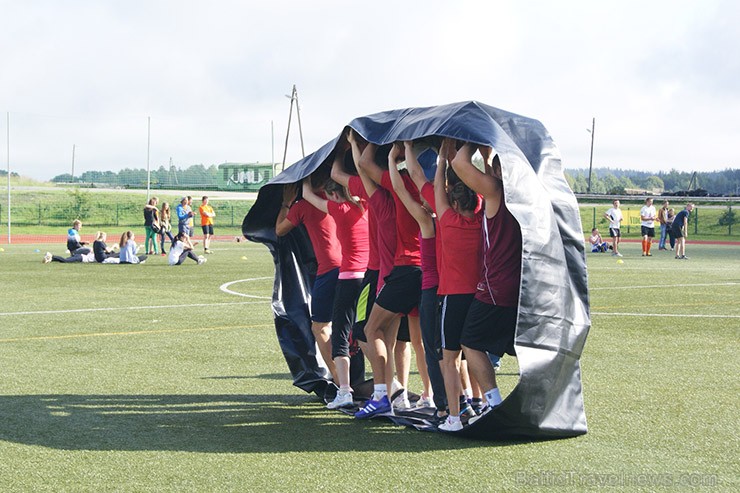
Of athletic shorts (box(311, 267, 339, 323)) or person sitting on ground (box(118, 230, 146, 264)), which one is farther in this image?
person sitting on ground (box(118, 230, 146, 264))

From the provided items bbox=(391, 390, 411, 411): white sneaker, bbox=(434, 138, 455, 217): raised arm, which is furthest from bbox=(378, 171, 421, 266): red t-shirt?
bbox=(391, 390, 411, 411): white sneaker

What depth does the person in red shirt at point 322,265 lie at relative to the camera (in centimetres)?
787

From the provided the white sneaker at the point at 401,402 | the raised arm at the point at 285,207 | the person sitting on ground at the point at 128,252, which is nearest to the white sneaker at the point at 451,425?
the white sneaker at the point at 401,402

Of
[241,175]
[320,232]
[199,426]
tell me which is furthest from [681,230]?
[241,175]

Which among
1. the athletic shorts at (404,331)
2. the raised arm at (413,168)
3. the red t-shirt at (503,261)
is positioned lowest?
the athletic shorts at (404,331)

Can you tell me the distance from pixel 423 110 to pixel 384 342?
1.80 metres

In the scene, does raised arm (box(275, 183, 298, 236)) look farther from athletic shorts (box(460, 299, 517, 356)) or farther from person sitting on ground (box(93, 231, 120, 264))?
person sitting on ground (box(93, 231, 120, 264))

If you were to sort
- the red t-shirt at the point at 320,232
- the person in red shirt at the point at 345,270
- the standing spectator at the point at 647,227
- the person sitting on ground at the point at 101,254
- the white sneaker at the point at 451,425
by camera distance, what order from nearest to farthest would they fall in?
1. the white sneaker at the point at 451,425
2. the person in red shirt at the point at 345,270
3. the red t-shirt at the point at 320,232
4. the person sitting on ground at the point at 101,254
5. the standing spectator at the point at 647,227

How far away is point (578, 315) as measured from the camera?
20.9ft

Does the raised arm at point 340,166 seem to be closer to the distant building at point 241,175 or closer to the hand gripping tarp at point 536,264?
the hand gripping tarp at point 536,264

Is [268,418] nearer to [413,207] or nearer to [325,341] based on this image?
[325,341]

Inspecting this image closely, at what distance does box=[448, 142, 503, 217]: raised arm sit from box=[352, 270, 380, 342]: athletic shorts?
1320 mm

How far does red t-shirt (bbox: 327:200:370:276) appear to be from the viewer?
24.8ft

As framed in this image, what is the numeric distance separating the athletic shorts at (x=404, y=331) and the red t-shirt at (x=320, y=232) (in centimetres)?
79
